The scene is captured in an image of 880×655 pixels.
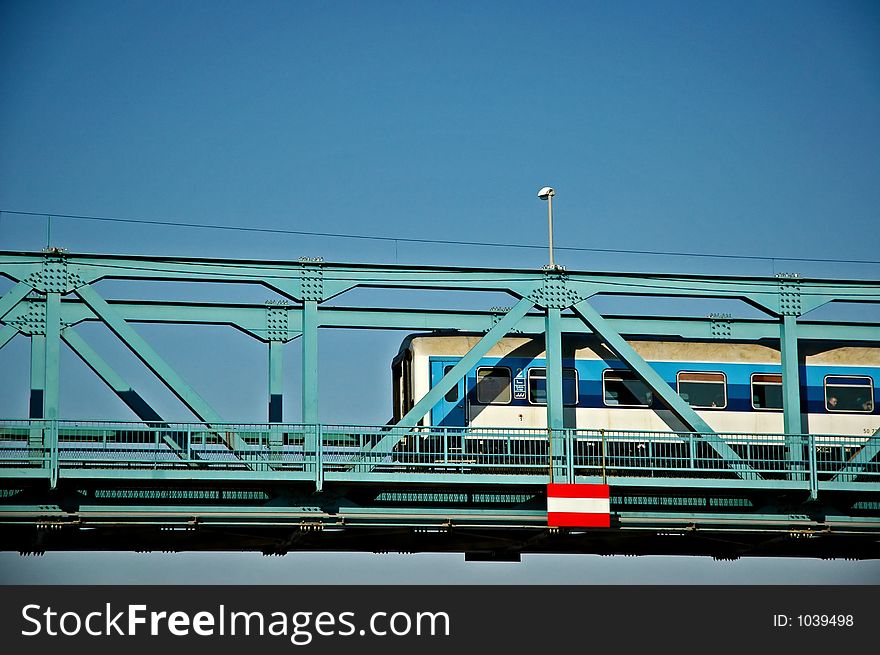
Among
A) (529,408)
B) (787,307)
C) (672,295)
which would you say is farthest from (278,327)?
(787,307)

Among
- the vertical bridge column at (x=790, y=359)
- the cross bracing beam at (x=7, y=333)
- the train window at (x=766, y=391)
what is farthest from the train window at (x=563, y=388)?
the cross bracing beam at (x=7, y=333)

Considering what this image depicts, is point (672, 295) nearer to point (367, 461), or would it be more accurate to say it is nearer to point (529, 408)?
point (529, 408)

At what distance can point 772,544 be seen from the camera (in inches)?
1784

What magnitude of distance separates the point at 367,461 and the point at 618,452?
1061cm

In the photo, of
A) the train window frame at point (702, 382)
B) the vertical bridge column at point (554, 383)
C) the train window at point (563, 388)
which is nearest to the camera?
the vertical bridge column at point (554, 383)

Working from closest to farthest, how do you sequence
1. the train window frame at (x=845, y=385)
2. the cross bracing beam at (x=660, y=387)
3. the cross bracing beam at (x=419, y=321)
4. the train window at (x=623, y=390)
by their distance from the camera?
the cross bracing beam at (x=660, y=387) → the cross bracing beam at (x=419, y=321) → the train window at (x=623, y=390) → the train window frame at (x=845, y=385)

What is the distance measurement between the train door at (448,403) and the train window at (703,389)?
22.8 feet

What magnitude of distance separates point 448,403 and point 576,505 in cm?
867

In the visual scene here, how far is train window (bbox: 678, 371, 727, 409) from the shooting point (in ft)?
165

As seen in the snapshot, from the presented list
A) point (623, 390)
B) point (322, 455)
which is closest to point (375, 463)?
point (322, 455)

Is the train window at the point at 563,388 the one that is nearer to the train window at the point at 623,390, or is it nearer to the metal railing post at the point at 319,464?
the train window at the point at 623,390

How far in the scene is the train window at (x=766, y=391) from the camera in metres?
50.8

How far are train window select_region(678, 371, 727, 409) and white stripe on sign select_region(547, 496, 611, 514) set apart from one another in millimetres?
10348

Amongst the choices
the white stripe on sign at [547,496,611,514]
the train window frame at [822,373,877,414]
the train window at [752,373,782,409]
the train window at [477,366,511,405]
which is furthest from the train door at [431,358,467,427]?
the train window frame at [822,373,877,414]
